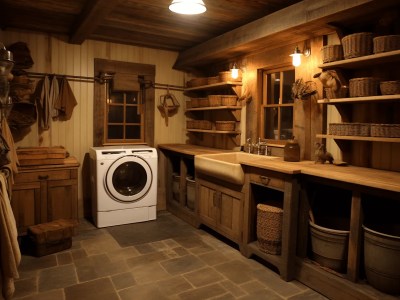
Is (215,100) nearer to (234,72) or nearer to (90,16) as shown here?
(234,72)

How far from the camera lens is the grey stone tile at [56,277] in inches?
101

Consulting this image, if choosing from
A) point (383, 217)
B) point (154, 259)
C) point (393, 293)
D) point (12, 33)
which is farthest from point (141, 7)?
point (393, 293)

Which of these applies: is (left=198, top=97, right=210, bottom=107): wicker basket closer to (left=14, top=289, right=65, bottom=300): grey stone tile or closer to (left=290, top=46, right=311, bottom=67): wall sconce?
(left=290, top=46, right=311, bottom=67): wall sconce

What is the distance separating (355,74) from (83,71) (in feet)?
10.5

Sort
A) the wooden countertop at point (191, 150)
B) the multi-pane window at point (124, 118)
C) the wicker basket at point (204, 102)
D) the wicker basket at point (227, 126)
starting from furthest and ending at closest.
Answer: the multi-pane window at point (124, 118) → the wicker basket at point (204, 102) → the wicker basket at point (227, 126) → the wooden countertop at point (191, 150)

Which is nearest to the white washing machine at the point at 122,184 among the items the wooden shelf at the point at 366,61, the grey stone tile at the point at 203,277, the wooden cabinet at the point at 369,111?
the grey stone tile at the point at 203,277

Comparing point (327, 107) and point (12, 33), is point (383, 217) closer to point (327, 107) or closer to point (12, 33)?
point (327, 107)

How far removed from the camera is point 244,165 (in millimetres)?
3061

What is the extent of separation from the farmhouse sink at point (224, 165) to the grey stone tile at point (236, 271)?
744mm

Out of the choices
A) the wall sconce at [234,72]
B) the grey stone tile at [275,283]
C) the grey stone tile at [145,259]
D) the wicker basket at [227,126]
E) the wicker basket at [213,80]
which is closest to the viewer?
the grey stone tile at [275,283]

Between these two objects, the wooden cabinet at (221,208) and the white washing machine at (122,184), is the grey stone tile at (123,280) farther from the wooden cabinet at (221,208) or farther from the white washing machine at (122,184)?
the white washing machine at (122,184)

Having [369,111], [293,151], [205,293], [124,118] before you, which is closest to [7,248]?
[205,293]

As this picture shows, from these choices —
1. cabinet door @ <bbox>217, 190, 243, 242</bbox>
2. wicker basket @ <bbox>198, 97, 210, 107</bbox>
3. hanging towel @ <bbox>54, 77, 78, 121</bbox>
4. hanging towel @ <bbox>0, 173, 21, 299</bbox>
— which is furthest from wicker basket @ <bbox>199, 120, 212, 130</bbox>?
hanging towel @ <bbox>0, 173, 21, 299</bbox>

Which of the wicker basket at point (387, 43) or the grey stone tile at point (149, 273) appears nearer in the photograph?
the wicker basket at point (387, 43)
